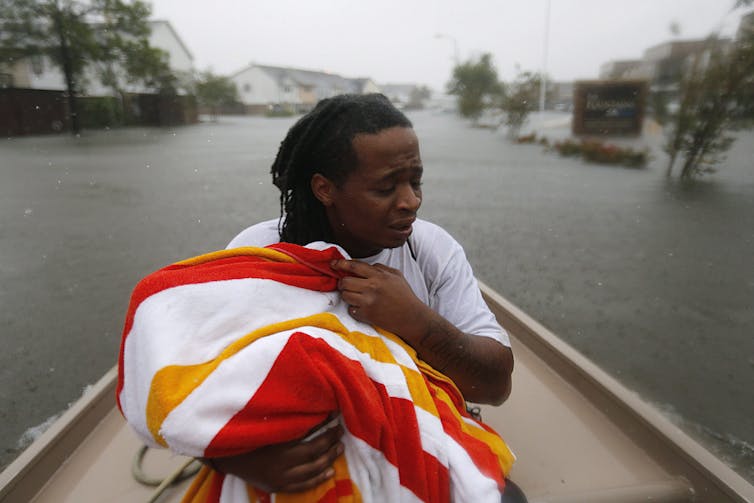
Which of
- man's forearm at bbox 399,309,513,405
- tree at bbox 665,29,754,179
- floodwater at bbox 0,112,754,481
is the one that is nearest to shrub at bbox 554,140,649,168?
floodwater at bbox 0,112,754,481

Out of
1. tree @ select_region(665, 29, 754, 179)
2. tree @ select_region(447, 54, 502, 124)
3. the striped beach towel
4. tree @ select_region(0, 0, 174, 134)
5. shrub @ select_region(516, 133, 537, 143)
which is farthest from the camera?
tree @ select_region(447, 54, 502, 124)

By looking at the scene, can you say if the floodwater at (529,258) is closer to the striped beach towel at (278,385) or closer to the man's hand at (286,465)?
the striped beach towel at (278,385)

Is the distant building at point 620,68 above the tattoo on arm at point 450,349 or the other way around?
above

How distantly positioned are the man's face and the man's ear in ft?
0.07

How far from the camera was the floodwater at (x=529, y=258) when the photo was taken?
10.6 feet

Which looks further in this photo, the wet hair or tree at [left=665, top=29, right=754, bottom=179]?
tree at [left=665, top=29, right=754, bottom=179]

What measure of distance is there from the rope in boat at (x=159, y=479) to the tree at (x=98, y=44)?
42.8 feet

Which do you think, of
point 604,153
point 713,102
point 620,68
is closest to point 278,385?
point 620,68

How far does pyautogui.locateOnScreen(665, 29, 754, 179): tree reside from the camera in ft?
15.8

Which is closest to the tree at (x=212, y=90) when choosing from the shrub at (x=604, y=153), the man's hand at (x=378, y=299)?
the shrub at (x=604, y=153)

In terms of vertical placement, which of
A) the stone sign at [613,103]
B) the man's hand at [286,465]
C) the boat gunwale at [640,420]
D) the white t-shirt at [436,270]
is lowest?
the boat gunwale at [640,420]

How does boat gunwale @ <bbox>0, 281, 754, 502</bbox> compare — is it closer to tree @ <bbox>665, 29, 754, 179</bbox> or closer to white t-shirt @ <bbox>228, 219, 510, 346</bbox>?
white t-shirt @ <bbox>228, 219, 510, 346</bbox>

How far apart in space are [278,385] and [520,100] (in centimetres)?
1615

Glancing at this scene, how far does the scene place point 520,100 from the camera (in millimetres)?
15352
